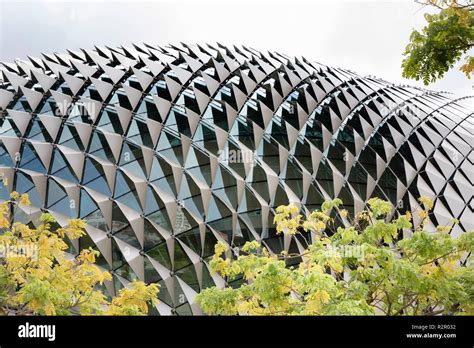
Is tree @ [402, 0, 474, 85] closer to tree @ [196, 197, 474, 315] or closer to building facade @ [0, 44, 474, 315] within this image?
tree @ [196, 197, 474, 315]

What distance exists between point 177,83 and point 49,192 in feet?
34.9

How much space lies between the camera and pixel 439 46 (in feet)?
32.1

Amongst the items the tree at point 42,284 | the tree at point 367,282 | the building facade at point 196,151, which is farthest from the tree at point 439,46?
the building facade at point 196,151

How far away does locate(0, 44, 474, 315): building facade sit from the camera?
70.9 ft

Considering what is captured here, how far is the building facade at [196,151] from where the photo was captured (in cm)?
2161

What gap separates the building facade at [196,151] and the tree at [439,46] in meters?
13.6

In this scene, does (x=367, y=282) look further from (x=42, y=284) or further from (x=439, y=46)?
(x=42, y=284)

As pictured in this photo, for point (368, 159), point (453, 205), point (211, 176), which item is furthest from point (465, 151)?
point (211, 176)

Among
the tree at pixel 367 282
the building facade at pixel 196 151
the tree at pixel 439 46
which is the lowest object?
the tree at pixel 367 282

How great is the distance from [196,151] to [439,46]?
16241 millimetres

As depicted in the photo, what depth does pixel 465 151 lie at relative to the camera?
32.3 meters

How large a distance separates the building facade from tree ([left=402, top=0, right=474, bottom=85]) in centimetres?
1361

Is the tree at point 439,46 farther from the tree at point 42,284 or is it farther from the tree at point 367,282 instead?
the tree at point 42,284

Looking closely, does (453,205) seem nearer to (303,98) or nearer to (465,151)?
(465,151)
